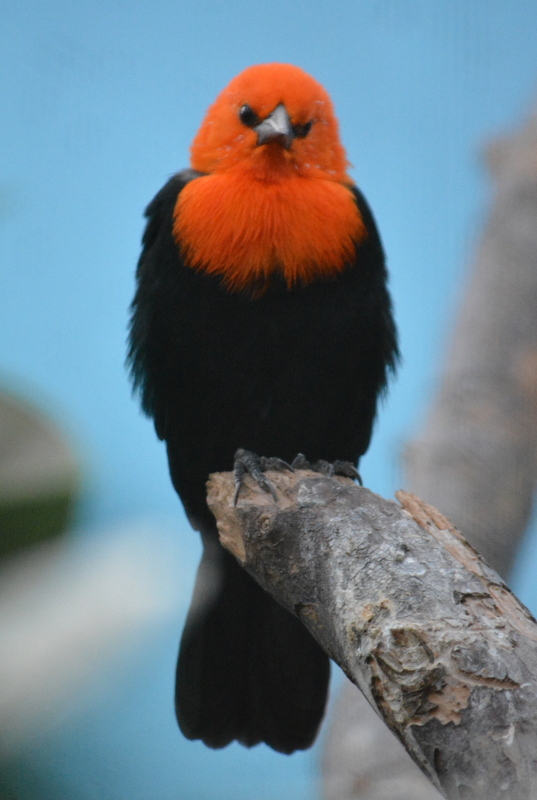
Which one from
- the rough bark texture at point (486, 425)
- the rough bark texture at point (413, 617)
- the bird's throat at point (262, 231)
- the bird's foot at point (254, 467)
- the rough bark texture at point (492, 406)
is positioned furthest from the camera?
the rough bark texture at point (492, 406)

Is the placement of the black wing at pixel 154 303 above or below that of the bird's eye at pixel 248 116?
below

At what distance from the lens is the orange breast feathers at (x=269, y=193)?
198 centimetres

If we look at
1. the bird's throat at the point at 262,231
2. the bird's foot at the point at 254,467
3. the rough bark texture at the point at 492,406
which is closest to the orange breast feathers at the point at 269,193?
the bird's throat at the point at 262,231

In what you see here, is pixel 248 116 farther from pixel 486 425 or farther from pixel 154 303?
pixel 486 425

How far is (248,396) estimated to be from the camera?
2094 mm

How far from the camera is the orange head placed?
2047 millimetres

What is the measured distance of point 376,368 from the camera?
220 cm

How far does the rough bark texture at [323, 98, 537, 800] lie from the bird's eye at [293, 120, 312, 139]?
1.09m

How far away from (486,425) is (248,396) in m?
1.03

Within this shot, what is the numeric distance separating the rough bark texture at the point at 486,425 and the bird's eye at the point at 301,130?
1089 mm

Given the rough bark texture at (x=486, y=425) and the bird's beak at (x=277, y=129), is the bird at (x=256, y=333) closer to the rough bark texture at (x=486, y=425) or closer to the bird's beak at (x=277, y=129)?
the bird's beak at (x=277, y=129)

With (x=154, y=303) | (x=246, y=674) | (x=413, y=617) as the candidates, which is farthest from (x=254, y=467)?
(x=413, y=617)

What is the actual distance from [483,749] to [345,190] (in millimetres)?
1510

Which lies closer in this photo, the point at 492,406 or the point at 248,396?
the point at 248,396
